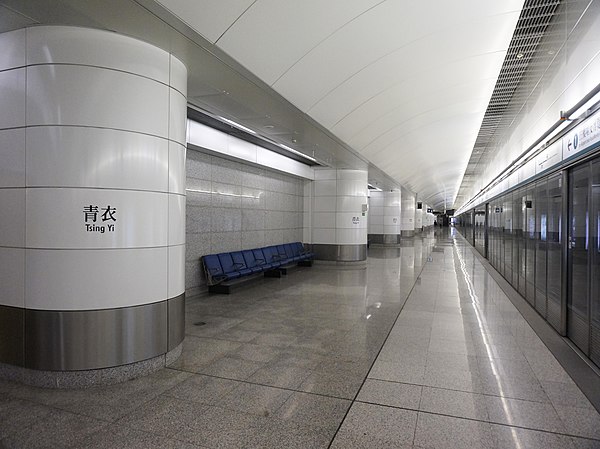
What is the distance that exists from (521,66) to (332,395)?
7.26 meters

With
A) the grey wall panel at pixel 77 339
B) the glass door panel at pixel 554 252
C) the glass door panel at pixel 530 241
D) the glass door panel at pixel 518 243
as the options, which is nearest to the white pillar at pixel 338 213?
the glass door panel at pixel 518 243

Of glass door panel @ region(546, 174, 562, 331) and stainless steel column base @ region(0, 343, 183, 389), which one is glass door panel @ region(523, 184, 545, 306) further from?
stainless steel column base @ region(0, 343, 183, 389)

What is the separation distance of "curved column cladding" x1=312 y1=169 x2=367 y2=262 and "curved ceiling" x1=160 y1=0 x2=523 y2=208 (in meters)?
5.60

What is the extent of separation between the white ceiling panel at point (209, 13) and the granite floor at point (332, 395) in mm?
3801

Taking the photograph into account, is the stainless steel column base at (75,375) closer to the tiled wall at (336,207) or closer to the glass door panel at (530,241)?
the glass door panel at (530,241)

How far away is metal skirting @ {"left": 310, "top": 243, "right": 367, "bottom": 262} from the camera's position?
631 inches

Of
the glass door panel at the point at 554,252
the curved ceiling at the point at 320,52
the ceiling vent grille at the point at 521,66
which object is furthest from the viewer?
the glass door panel at the point at 554,252

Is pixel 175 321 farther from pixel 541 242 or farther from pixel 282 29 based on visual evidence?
pixel 541 242

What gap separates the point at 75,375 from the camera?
430 centimetres

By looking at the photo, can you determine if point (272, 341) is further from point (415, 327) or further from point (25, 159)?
point (25, 159)

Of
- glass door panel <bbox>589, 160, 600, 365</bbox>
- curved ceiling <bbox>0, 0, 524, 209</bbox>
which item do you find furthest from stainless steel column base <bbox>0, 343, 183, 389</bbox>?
glass door panel <bbox>589, 160, 600, 365</bbox>

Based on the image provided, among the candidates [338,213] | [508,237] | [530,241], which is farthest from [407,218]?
[530,241]

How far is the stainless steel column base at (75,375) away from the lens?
429 centimetres

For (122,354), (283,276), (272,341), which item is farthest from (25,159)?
(283,276)
